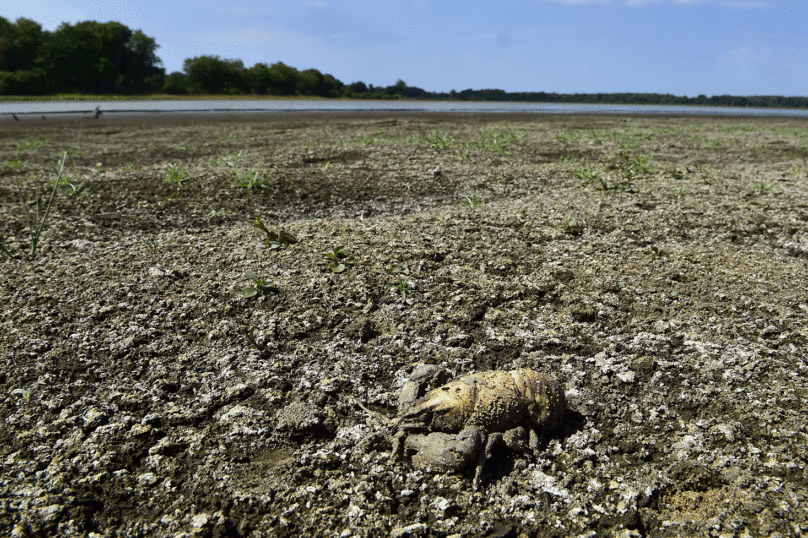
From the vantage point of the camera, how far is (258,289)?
3703 millimetres

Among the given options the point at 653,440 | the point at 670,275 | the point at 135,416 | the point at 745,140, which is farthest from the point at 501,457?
the point at 745,140

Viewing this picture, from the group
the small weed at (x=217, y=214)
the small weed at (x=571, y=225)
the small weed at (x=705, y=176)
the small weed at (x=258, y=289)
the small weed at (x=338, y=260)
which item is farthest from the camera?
the small weed at (x=705, y=176)

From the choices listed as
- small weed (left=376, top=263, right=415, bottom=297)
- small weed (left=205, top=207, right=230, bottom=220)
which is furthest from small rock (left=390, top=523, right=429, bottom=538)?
small weed (left=205, top=207, right=230, bottom=220)

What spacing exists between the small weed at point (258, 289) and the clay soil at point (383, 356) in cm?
2

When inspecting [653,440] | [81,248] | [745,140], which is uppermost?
[745,140]

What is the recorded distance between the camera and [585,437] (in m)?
2.35

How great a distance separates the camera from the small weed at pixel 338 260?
3992 mm

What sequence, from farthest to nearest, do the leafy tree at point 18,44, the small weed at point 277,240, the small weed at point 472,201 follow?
the leafy tree at point 18,44 → the small weed at point 472,201 → the small weed at point 277,240

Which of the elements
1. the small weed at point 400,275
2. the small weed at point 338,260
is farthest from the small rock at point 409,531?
the small weed at point 338,260

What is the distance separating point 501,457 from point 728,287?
107 inches

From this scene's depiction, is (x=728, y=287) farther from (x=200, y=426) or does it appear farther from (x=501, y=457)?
(x=200, y=426)

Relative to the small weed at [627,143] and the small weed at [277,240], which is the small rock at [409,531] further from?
the small weed at [627,143]

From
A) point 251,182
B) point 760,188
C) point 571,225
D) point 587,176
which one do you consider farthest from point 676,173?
point 251,182

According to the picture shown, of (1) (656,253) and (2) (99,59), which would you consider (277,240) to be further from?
(2) (99,59)
